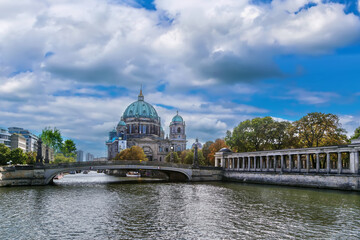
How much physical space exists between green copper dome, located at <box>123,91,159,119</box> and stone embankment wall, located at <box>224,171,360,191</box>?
4619 inches

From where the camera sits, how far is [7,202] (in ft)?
124

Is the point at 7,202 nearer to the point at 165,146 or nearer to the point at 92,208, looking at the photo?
the point at 92,208

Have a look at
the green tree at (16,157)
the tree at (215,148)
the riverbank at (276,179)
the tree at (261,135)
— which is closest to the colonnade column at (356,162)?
the riverbank at (276,179)

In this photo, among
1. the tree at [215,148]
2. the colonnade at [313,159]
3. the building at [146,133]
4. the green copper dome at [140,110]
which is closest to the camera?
the colonnade at [313,159]

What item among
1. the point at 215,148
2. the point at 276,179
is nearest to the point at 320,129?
the point at 276,179

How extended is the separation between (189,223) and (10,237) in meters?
12.9

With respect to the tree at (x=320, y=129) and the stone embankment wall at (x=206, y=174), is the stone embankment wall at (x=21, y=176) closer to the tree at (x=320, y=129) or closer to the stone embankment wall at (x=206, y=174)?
the stone embankment wall at (x=206, y=174)

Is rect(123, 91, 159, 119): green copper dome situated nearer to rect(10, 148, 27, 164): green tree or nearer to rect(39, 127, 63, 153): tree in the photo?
rect(39, 127, 63, 153): tree

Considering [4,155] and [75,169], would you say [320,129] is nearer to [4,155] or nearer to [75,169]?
[75,169]

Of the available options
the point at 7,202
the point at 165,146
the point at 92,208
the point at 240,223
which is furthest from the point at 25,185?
the point at 165,146

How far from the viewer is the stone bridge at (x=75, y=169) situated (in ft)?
196

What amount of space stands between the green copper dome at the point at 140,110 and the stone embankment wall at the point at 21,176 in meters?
126

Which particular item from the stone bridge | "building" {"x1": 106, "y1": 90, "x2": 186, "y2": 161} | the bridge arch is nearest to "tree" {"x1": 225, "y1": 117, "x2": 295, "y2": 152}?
the stone bridge

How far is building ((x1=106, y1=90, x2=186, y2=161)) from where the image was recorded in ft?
590
